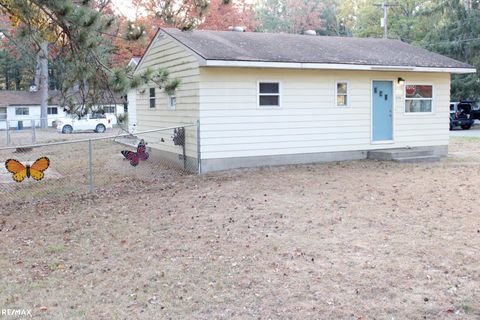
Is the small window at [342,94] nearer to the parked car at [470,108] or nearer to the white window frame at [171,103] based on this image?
the white window frame at [171,103]

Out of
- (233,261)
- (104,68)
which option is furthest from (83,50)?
(233,261)

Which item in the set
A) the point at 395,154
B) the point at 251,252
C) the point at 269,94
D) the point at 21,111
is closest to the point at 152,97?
the point at 269,94

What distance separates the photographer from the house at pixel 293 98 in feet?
40.0

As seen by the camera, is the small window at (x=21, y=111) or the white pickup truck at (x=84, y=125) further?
the small window at (x=21, y=111)

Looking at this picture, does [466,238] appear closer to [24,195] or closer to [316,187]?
[316,187]

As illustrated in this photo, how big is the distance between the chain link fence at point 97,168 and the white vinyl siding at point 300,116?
2.58 ft

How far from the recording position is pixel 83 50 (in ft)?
27.2

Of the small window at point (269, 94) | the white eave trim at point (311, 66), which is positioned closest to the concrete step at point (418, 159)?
the white eave trim at point (311, 66)

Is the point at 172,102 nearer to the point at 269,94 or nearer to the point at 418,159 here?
the point at 269,94

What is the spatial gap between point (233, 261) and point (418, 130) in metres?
11.0

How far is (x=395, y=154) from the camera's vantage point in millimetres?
13852

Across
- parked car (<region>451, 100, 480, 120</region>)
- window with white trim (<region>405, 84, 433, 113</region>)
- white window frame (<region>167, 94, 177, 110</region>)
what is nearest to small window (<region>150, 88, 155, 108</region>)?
white window frame (<region>167, 94, 177, 110</region>)

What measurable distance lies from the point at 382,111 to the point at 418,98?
1434 mm

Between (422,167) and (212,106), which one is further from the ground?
(212,106)
